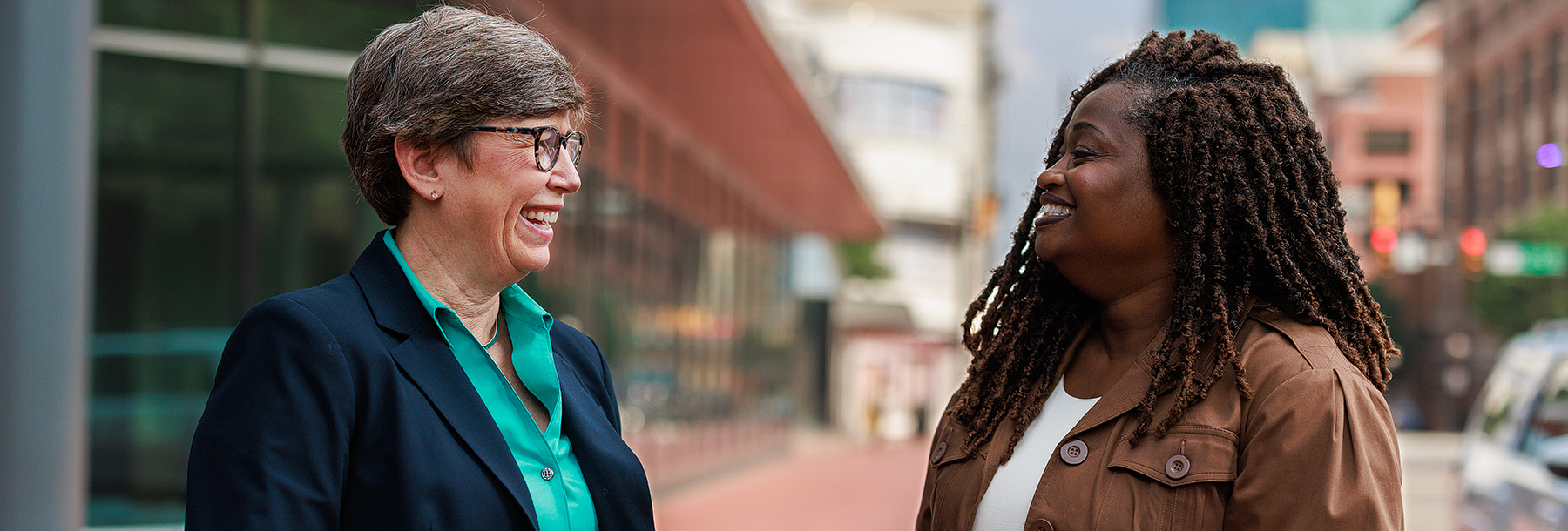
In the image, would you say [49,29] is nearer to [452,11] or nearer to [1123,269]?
[452,11]

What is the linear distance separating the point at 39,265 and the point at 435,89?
2.25 m

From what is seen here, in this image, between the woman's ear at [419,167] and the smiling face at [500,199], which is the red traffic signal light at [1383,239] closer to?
the smiling face at [500,199]

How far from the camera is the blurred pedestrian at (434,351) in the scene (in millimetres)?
1913

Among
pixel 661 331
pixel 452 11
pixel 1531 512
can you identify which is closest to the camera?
pixel 452 11

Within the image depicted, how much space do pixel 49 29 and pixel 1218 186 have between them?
3.29 metres

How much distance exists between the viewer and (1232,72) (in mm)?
2363

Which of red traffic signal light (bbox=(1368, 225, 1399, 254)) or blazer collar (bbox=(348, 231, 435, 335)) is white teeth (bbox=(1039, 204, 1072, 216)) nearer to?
blazer collar (bbox=(348, 231, 435, 335))

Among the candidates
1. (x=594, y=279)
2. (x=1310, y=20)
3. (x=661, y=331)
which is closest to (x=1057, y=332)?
(x=594, y=279)

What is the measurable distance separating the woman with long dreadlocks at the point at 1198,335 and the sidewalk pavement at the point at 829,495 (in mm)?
5433

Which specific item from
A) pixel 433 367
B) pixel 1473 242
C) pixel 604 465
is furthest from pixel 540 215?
pixel 1473 242

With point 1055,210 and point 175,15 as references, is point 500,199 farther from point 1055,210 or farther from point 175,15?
point 175,15

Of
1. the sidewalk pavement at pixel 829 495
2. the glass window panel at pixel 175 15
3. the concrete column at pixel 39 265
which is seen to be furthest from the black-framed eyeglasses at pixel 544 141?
the glass window panel at pixel 175 15

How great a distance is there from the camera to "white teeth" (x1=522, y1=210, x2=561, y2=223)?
2303mm

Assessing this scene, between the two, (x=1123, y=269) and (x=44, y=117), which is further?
(x=44, y=117)
